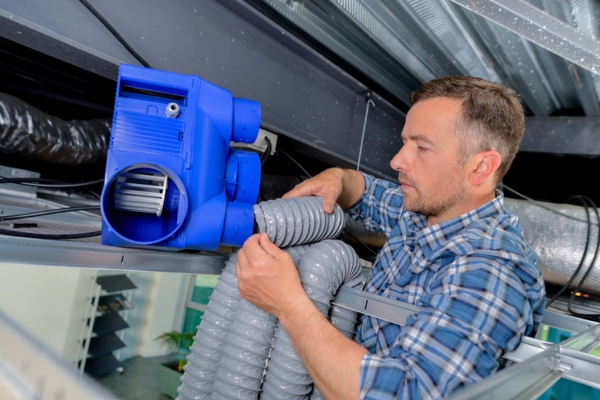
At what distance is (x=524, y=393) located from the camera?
0.60 metres

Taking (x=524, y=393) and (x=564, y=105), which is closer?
(x=524, y=393)

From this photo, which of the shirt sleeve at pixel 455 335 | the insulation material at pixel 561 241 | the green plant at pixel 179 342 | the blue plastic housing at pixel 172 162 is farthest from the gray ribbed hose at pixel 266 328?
the green plant at pixel 179 342

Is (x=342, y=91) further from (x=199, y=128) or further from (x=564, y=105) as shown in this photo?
(x=564, y=105)

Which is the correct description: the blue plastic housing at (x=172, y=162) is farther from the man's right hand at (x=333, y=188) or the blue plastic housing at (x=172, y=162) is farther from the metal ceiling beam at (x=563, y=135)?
the metal ceiling beam at (x=563, y=135)

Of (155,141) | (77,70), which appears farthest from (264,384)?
(77,70)

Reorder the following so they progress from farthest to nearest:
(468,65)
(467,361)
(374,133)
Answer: (374,133)
(468,65)
(467,361)

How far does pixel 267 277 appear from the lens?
842 mm

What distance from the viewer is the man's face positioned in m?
1.03

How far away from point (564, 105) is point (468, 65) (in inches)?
25.2

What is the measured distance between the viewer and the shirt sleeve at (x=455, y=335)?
2.26ft

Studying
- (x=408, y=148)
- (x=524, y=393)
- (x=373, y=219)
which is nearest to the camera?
(x=524, y=393)

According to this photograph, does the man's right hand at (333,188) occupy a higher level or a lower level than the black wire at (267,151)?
lower

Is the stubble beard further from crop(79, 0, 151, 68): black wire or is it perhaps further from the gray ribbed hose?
crop(79, 0, 151, 68): black wire

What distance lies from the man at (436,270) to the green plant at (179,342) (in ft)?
11.9
